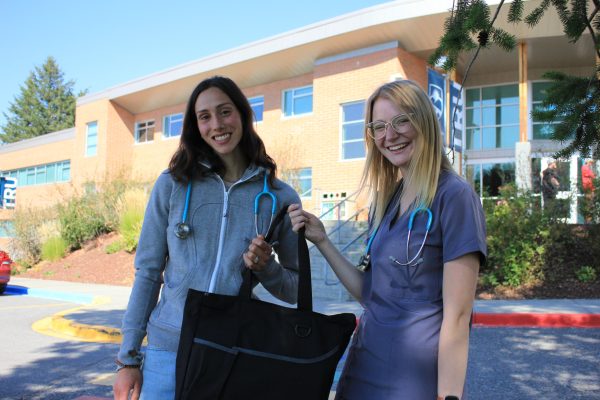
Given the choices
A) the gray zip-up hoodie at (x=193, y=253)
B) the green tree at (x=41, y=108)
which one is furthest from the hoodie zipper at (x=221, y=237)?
the green tree at (x=41, y=108)

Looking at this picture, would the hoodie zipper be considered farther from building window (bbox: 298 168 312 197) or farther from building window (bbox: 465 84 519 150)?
building window (bbox: 465 84 519 150)

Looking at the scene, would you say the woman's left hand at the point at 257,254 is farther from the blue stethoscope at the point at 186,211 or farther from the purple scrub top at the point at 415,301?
the purple scrub top at the point at 415,301

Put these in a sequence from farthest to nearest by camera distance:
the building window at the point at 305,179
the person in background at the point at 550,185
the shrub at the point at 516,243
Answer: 1. the building window at the point at 305,179
2. the person in background at the point at 550,185
3. the shrub at the point at 516,243

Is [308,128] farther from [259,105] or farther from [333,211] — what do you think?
[333,211]

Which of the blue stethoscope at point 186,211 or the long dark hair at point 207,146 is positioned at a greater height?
the long dark hair at point 207,146

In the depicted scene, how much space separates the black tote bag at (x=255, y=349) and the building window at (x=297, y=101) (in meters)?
19.7

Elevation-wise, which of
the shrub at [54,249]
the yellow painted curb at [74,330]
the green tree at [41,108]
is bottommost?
the yellow painted curb at [74,330]

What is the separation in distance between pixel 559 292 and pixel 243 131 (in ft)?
32.3

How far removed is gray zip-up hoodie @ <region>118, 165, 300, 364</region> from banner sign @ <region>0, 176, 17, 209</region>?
115 ft

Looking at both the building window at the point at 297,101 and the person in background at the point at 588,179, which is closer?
the person in background at the point at 588,179

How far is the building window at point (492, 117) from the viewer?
19.6m

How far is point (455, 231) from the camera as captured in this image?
1.63m

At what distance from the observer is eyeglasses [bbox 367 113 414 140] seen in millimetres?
1882

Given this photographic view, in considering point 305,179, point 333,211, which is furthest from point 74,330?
point 305,179
